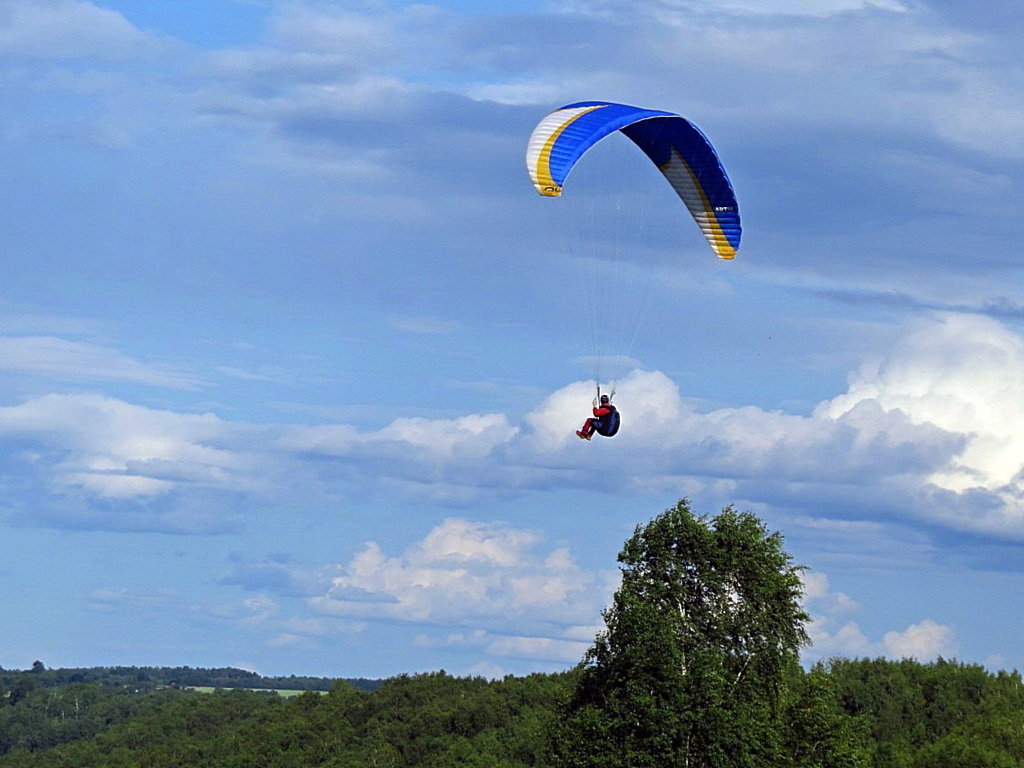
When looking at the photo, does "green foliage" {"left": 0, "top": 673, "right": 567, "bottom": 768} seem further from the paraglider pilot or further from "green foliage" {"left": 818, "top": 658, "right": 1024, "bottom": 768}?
the paraglider pilot

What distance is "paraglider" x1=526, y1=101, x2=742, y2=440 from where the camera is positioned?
47938mm

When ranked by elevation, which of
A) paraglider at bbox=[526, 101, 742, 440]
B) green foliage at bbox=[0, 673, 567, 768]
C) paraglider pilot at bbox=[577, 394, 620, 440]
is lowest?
green foliage at bbox=[0, 673, 567, 768]

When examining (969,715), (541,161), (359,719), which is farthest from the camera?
(359,719)

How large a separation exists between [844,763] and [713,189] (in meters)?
21.3

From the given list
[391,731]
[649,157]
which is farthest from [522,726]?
[649,157]

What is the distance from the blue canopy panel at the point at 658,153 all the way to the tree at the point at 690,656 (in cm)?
1133

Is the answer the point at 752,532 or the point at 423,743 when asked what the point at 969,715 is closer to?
the point at 423,743

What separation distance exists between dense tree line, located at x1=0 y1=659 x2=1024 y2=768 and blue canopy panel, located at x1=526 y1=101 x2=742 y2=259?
17.3 meters

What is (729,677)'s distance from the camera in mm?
50875

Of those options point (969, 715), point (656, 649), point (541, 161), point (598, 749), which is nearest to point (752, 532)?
point (656, 649)

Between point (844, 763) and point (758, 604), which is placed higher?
point (758, 604)

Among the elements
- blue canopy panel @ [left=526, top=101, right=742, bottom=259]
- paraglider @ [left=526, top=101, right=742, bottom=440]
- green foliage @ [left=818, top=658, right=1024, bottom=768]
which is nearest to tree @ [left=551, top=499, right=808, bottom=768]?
paraglider @ [left=526, top=101, right=742, bottom=440]

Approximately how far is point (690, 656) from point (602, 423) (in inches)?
331

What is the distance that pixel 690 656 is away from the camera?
5047cm
